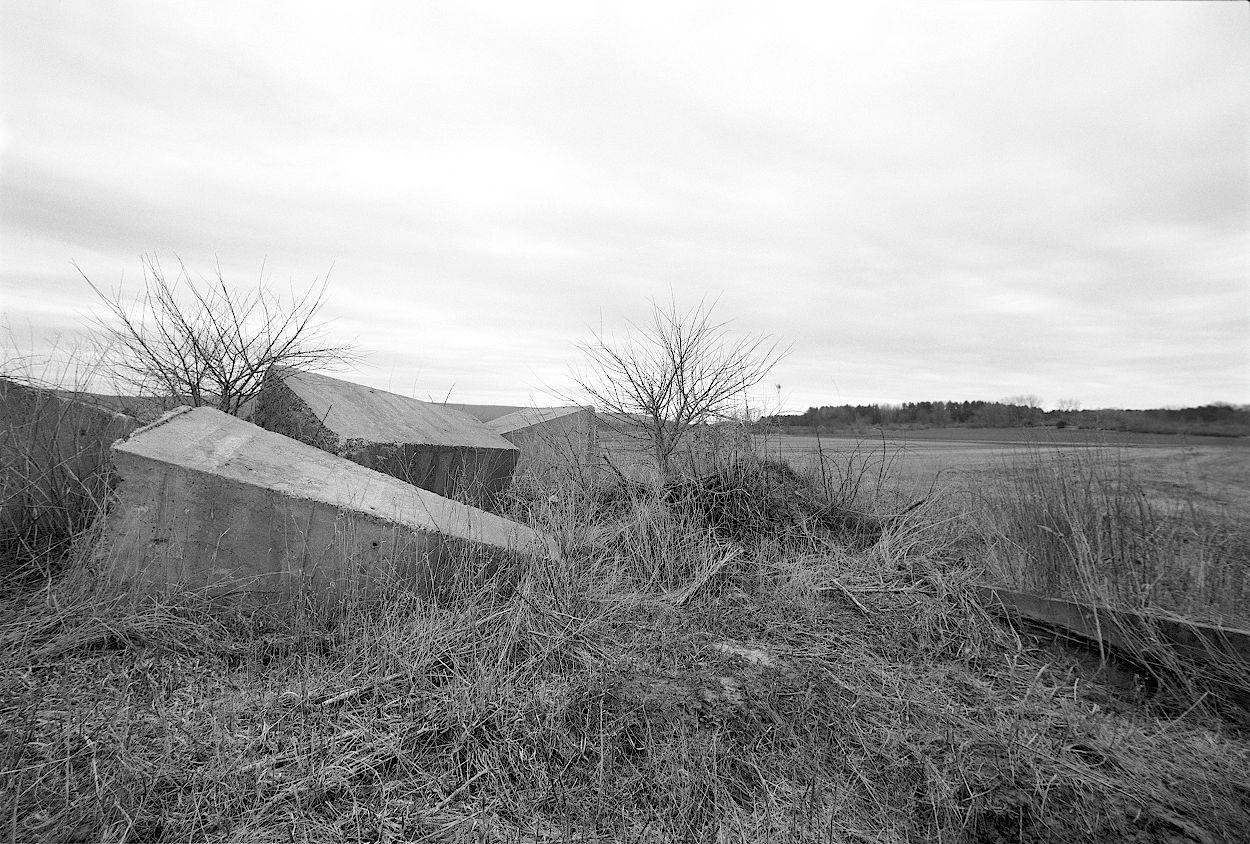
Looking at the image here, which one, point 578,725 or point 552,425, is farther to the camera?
point 552,425

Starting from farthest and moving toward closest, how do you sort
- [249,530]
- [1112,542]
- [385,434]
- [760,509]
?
[385,434], [760,509], [1112,542], [249,530]

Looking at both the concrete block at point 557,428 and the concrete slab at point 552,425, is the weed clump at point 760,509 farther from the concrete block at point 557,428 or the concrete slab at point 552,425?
the concrete slab at point 552,425

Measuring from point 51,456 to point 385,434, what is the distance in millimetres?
2224

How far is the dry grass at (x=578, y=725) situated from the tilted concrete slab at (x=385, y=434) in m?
1.96

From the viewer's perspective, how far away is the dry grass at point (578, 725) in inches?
105

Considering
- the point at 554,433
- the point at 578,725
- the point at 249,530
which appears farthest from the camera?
the point at 554,433

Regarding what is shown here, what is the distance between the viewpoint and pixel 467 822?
104 inches

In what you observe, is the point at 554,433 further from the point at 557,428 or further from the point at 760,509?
the point at 760,509

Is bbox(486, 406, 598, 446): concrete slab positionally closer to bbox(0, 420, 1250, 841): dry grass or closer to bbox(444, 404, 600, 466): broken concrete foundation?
bbox(444, 404, 600, 466): broken concrete foundation

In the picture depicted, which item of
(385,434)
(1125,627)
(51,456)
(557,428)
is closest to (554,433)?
(557,428)

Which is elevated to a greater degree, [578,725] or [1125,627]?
[1125,627]

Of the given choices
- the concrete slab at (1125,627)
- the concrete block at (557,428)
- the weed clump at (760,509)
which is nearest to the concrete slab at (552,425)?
the concrete block at (557,428)

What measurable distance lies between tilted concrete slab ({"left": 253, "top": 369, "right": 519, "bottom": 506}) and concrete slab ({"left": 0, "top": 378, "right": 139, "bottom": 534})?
1.11 meters

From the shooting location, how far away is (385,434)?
19.9 ft
